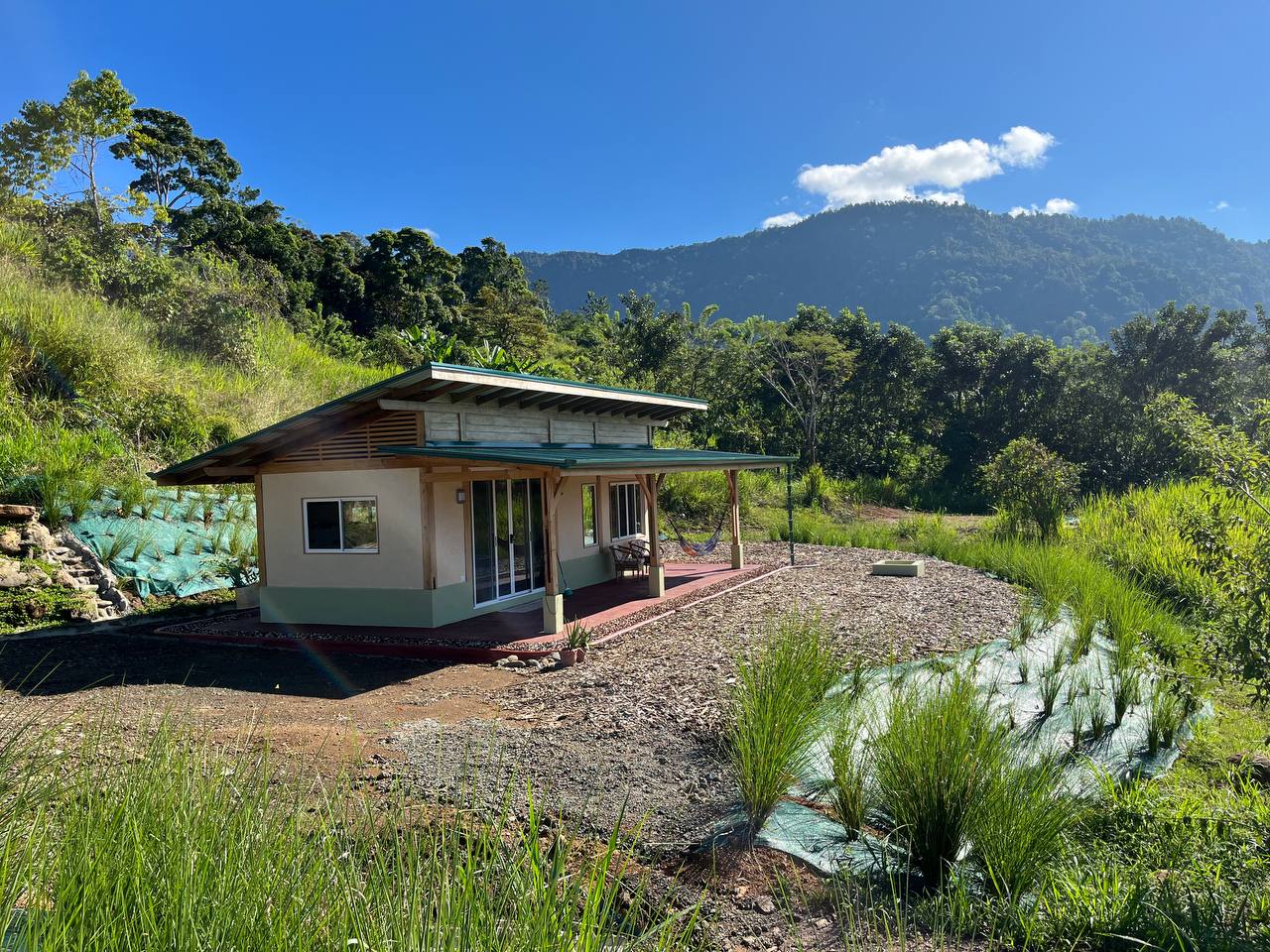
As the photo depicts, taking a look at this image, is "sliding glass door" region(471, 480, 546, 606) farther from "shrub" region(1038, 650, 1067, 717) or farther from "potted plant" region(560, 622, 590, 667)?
"shrub" region(1038, 650, 1067, 717)

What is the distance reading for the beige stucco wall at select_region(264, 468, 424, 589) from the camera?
10.2m

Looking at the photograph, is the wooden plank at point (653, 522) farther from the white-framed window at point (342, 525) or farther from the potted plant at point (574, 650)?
the white-framed window at point (342, 525)

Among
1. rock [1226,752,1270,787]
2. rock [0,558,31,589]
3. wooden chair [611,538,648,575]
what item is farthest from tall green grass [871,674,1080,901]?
rock [0,558,31,589]

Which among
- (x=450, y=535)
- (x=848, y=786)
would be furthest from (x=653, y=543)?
(x=848, y=786)

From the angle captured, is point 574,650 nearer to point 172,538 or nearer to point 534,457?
point 534,457

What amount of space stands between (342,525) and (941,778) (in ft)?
28.4

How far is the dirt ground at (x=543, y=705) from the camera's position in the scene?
14.4 feet

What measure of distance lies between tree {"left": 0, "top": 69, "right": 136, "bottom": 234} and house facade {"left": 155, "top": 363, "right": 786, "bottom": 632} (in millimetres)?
14213

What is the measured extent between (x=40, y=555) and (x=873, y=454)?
28.7 meters

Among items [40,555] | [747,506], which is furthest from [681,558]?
[40,555]

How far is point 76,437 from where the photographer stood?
12.8 m

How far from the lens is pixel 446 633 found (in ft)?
32.4

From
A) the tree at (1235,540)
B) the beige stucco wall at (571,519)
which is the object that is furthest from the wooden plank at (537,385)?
the tree at (1235,540)

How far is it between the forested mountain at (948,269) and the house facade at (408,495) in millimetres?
100259
